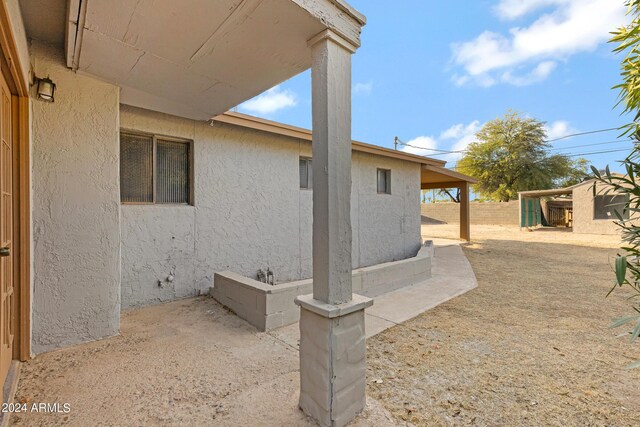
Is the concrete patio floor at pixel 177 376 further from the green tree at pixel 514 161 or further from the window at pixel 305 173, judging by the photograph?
the green tree at pixel 514 161

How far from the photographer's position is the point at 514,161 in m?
22.6

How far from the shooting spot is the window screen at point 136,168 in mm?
4043

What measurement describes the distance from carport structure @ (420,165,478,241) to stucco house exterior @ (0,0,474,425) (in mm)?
6456

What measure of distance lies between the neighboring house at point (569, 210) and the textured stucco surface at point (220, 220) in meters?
12.1

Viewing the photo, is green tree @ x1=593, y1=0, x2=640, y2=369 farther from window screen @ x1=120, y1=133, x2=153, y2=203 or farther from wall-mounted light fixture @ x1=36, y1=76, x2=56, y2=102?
window screen @ x1=120, y1=133, x2=153, y2=203

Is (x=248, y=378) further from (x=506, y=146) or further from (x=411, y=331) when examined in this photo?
(x=506, y=146)

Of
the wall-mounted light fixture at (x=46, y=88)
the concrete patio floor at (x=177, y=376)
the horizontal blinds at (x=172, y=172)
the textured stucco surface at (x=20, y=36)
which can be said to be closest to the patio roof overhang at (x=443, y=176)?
the concrete patio floor at (x=177, y=376)

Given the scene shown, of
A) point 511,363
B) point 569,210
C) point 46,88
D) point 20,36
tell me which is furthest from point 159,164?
point 569,210

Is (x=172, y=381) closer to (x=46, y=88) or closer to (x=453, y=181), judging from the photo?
(x=46, y=88)

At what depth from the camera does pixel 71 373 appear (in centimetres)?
245

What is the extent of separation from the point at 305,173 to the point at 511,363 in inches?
181

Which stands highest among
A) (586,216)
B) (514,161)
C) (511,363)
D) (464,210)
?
(514,161)

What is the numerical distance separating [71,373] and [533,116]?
29.4 meters

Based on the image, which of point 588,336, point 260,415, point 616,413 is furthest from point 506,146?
point 260,415
